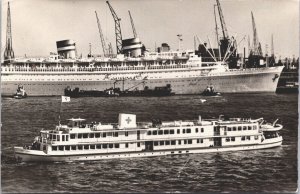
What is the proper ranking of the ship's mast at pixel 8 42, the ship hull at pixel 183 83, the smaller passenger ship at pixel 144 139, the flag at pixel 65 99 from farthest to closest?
the ship hull at pixel 183 83 < the flag at pixel 65 99 < the smaller passenger ship at pixel 144 139 < the ship's mast at pixel 8 42

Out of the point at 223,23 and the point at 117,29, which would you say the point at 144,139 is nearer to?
the point at 117,29

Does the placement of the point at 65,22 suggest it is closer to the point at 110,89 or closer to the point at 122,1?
the point at 122,1

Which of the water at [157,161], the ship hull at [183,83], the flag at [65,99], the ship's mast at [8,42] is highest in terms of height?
the ship's mast at [8,42]

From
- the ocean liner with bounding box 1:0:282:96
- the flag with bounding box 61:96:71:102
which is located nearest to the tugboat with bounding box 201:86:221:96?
the ocean liner with bounding box 1:0:282:96

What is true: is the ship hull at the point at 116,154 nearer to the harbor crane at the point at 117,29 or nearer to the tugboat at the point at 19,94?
the tugboat at the point at 19,94

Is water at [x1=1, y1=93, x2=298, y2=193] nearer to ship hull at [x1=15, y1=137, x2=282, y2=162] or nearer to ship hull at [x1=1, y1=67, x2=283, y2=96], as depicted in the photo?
ship hull at [x1=15, y1=137, x2=282, y2=162]

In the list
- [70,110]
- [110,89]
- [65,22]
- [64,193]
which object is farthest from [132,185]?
[110,89]

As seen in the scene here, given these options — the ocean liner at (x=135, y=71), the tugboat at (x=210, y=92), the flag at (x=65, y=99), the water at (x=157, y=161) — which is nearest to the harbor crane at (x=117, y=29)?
the ocean liner at (x=135, y=71)
